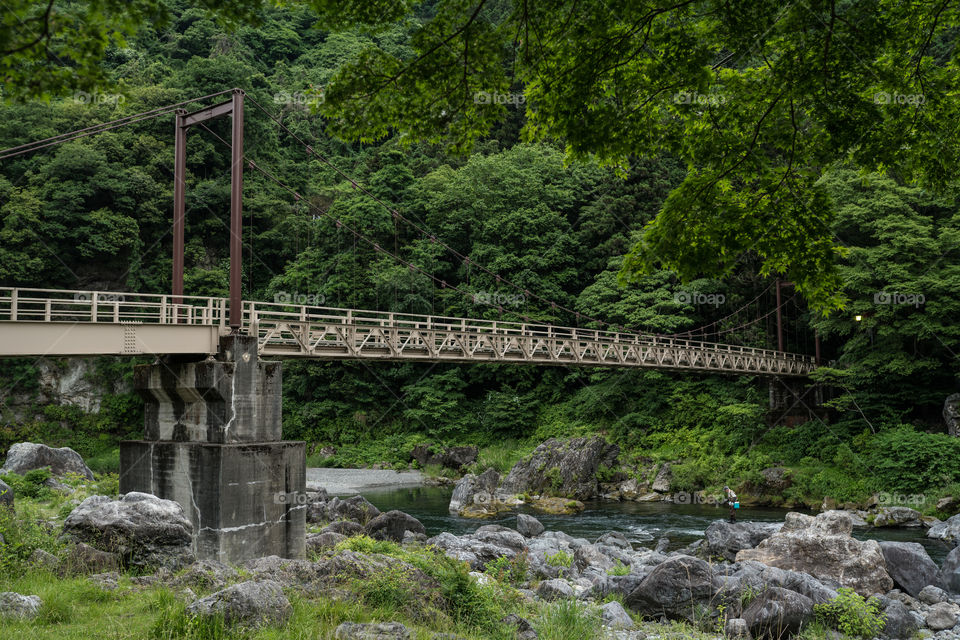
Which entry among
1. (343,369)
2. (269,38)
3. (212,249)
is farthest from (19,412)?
(269,38)

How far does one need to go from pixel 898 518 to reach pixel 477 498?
40.1ft

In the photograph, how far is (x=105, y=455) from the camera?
32.1m

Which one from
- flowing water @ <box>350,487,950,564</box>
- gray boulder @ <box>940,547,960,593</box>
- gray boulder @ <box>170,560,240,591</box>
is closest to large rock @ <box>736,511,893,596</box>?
gray boulder @ <box>940,547,960,593</box>

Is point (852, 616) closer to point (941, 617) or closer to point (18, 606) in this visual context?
point (941, 617)

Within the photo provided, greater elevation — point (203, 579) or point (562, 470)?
point (203, 579)

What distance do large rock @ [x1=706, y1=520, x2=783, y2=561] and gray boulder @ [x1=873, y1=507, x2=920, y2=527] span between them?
510 centimetres

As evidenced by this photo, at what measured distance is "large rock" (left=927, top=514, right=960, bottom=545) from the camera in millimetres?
14883

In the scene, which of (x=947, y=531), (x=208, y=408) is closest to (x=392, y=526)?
(x=208, y=408)

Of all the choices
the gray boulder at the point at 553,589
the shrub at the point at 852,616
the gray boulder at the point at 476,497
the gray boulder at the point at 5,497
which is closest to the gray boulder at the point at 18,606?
the gray boulder at the point at 5,497

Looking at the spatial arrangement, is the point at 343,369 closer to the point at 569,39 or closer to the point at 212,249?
the point at 212,249

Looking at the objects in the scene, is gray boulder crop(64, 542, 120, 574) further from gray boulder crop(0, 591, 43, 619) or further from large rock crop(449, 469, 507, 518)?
large rock crop(449, 469, 507, 518)

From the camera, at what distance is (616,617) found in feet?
24.0

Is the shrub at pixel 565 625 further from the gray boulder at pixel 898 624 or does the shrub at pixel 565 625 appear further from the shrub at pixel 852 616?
the gray boulder at pixel 898 624

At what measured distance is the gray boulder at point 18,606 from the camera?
4.30m
